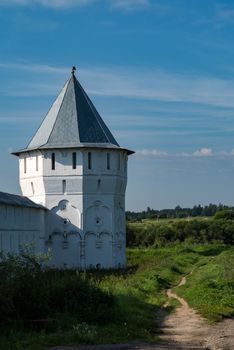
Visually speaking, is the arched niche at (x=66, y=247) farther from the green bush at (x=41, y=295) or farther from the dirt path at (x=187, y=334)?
the green bush at (x=41, y=295)

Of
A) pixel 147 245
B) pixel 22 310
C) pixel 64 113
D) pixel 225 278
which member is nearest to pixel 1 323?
pixel 22 310

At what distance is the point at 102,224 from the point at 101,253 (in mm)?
1405

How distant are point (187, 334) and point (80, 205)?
817 inches

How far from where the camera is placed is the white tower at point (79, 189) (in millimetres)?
34344

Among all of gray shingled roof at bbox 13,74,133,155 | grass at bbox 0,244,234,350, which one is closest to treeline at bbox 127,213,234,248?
gray shingled roof at bbox 13,74,133,155

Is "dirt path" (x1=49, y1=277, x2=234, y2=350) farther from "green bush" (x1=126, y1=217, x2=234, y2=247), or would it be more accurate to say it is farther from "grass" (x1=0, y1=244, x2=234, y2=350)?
"green bush" (x1=126, y1=217, x2=234, y2=247)

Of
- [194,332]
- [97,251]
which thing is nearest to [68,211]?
[97,251]

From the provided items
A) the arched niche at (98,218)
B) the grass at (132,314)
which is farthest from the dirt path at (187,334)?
the arched niche at (98,218)

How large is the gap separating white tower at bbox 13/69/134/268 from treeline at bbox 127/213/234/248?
31.3 metres

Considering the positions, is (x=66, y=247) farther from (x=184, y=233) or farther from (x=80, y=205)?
(x=184, y=233)

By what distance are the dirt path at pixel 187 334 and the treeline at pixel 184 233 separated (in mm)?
49544

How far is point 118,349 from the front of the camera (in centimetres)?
1170

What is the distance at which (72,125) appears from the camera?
35438 mm

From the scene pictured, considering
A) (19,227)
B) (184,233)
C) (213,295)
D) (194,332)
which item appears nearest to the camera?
(194,332)
